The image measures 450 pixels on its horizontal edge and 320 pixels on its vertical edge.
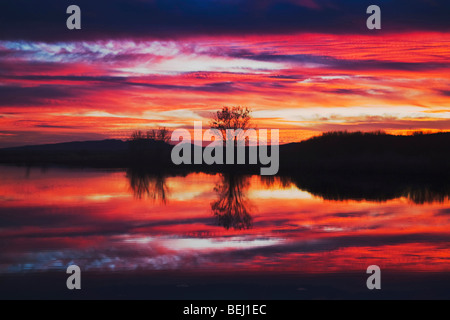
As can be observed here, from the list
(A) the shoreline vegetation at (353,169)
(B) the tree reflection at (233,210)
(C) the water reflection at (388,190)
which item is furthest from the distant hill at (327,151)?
(B) the tree reflection at (233,210)

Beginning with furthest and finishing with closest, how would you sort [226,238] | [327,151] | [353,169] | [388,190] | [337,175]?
1. [327,151]
2. [353,169]
3. [337,175]
4. [388,190]
5. [226,238]

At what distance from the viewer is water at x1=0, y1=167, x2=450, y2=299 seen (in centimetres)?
761

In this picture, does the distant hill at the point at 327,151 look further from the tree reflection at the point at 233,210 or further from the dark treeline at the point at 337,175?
the tree reflection at the point at 233,210

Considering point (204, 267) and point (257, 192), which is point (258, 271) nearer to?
point (204, 267)

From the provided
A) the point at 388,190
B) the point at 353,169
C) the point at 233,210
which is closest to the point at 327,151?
the point at 353,169

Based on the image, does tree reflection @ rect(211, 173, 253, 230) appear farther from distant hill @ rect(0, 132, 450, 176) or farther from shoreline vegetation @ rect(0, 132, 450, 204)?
distant hill @ rect(0, 132, 450, 176)

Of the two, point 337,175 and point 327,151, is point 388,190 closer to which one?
point 337,175

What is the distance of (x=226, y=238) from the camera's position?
1035 cm

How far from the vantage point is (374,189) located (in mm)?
21047

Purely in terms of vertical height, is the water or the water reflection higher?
the water reflection

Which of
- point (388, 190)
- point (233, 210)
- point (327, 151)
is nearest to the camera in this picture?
point (233, 210)

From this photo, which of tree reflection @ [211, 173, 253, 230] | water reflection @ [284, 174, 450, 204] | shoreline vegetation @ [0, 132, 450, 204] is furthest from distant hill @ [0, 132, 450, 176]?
tree reflection @ [211, 173, 253, 230]

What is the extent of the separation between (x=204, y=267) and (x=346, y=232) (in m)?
4.42

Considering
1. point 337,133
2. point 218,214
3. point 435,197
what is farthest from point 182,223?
point 337,133
